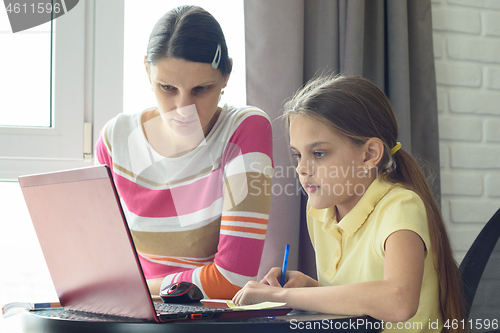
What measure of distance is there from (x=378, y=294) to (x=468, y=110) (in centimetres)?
133

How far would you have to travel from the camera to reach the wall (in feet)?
5.52

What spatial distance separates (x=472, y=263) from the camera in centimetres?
78

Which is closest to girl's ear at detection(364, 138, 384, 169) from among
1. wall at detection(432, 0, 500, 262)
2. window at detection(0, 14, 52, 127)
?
wall at detection(432, 0, 500, 262)

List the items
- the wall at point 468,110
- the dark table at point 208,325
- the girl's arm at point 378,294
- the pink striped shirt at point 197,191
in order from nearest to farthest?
the dark table at point 208,325, the girl's arm at point 378,294, the pink striped shirt at point 197,191, the wall at point 468,110

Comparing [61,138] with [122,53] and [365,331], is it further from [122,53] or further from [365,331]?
[365,331]

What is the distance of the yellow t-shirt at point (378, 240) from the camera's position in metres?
0.76

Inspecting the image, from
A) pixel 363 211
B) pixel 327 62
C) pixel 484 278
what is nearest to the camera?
pixel 484 278

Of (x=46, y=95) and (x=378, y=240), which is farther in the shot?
(x=46, y=95)

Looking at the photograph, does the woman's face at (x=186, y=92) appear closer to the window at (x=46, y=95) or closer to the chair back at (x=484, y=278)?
the window at (x=46, y=95)

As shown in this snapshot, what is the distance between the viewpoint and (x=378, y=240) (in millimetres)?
781

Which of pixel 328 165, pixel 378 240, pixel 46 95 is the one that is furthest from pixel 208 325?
pixel 46 95

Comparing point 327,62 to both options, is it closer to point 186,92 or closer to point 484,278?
point 186,92

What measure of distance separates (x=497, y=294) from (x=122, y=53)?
1.35 metres

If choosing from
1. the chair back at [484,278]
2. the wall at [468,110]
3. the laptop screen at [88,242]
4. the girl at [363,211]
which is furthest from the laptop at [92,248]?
the wall at [468,110]
